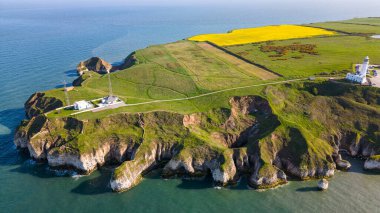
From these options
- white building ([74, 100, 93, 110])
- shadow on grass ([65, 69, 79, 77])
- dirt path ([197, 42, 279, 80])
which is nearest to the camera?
white building ([74, 100, 93, 110])

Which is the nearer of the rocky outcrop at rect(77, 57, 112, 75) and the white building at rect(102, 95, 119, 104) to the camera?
the white building at rect(102, 95, 119, 104)

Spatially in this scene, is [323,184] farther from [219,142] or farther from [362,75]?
[362,75]

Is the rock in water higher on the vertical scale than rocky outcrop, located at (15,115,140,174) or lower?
lower

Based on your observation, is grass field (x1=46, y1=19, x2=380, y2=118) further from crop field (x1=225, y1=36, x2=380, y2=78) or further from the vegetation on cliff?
the vegetation on cliff

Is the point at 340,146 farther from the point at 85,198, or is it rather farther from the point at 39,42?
the point at 39,42

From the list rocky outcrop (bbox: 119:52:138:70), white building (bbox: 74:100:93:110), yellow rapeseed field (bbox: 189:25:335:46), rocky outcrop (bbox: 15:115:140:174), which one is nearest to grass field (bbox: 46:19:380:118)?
rocky outcrop (bbox: 119:52:138:70)

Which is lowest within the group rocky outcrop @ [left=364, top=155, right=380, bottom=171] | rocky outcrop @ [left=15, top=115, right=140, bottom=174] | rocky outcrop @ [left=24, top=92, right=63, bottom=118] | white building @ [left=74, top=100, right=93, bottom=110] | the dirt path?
rocky outcrop @ [left=364, top=155, right=380, bottom=171]
